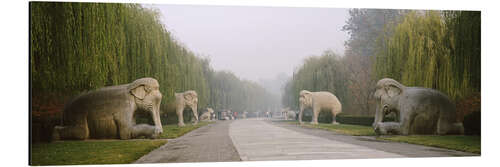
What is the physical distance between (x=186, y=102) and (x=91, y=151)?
6150mm

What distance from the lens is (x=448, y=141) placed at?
9.38 meters

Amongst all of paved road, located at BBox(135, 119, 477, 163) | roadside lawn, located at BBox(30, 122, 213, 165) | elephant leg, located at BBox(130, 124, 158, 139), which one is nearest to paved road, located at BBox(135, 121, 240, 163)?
paved road, located at BBox(135, 119, 477, 163)

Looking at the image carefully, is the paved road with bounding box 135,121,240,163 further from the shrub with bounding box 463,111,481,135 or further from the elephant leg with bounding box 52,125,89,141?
the shrub with bounding box 463,111,481,135

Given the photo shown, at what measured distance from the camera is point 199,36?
1089 cm

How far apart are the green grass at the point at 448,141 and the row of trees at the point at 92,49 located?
566 centimetres

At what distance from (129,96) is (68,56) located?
1684 millimetres

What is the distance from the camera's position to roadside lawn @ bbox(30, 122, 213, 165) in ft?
24.1

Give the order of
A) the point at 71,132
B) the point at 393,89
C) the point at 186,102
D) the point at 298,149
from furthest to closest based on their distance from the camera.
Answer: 1. the point at 186,102
2. the point at 393,89
3. the point at 71,132
4. the point at 298,149

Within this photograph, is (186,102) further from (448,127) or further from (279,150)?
(448,127)

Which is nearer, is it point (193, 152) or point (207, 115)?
point (193, 152)

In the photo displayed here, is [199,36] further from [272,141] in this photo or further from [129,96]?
[272,141]

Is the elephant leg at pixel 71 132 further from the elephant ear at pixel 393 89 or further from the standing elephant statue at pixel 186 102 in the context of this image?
Result: the elephant ear at pixel 393 89

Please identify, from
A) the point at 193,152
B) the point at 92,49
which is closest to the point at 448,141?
the point at 193,152

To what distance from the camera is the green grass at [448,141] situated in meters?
8.91
